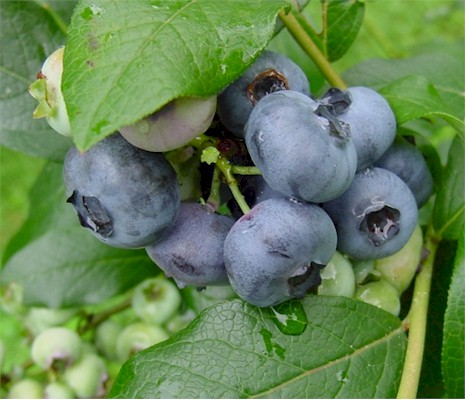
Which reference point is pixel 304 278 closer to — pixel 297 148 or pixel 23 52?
pixel 297 148

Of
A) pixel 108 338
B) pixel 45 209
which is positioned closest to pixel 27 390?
pixel 108 338

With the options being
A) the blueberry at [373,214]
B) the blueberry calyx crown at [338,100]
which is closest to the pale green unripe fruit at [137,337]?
the blueberry at [373,214]

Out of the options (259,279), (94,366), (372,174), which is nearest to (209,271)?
(259,279)

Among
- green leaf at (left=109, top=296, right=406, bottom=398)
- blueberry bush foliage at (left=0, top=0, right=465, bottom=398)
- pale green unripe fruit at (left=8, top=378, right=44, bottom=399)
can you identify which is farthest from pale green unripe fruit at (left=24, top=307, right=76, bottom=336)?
green leaf at (left=109, top=296, right=406, bottom=398)

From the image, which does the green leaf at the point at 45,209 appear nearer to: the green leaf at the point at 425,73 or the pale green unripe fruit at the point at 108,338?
the pale green unripe fruit at the point at 108,338

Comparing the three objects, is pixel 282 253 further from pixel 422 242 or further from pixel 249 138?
pixel 422 242
